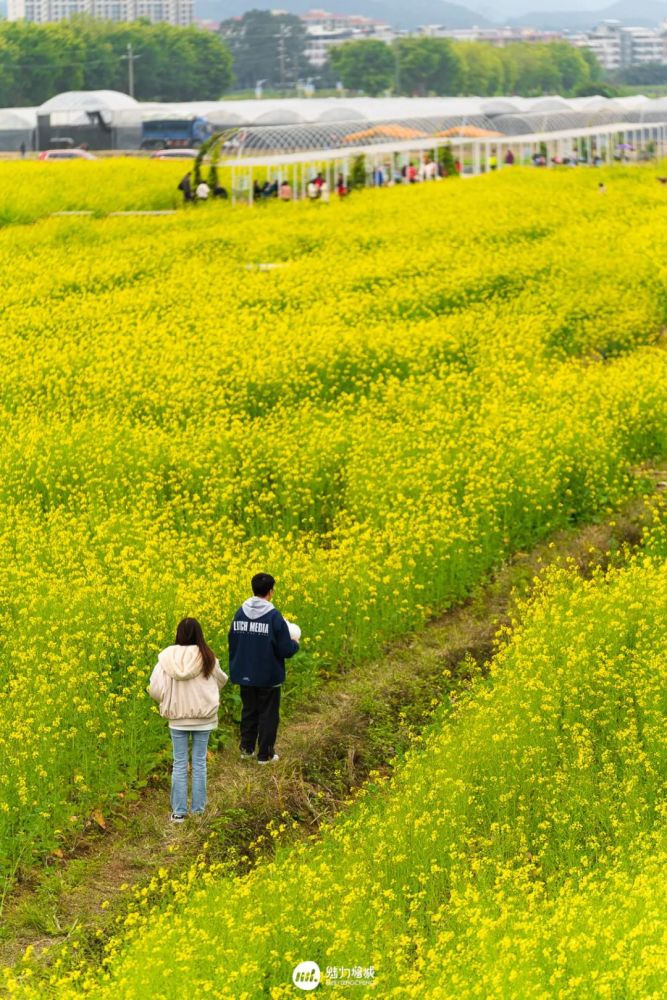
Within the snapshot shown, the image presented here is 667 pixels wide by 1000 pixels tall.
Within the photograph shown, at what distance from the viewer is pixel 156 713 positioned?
10.5 m

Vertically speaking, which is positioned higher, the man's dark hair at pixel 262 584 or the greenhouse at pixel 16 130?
the greenhouse at pixel 16 130

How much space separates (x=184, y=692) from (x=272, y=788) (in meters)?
0.97

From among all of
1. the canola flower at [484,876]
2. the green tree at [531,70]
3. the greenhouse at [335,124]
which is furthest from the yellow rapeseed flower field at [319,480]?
A: the green tree at [531,70]

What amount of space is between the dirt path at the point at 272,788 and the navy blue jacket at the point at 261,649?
2.19 feet

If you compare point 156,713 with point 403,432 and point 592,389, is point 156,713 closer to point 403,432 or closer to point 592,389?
point 403,432

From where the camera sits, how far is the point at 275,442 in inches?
644

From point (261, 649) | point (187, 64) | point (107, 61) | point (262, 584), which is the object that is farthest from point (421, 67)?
point (261, 649)

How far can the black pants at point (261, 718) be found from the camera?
10195 mm

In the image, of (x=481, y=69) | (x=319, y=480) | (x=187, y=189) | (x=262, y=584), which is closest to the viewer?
(x=262, y=584)

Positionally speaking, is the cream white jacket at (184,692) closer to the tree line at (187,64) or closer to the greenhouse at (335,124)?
the greenhouse at (335,124)

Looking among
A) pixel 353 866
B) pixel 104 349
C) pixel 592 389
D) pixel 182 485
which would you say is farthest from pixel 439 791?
pixel 104 349

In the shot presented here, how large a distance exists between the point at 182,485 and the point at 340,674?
14.3ft

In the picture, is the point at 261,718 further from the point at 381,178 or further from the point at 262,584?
the point at 381,178

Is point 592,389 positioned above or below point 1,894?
above
